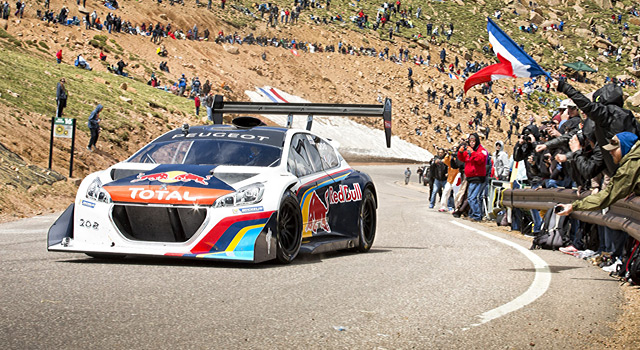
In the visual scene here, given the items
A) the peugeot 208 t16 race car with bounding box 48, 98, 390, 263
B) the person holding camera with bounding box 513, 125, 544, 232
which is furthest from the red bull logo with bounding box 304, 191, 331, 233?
the person holding camera with bounding box 513, 125, 544, 232

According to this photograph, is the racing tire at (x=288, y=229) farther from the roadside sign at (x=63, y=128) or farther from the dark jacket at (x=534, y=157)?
the roadside sign at (x=63, y=128)

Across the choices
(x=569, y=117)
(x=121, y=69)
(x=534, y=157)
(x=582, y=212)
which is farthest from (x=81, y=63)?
(x=582, y=212)

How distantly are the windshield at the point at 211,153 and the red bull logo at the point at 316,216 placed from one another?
0.60m

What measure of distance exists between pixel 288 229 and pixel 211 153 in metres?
1.22

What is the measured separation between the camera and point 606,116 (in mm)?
7855

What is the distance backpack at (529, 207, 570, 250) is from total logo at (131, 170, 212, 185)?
17.4 ft

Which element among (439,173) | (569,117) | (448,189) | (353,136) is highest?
(569,117)

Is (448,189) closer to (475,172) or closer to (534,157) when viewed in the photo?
(475,172)

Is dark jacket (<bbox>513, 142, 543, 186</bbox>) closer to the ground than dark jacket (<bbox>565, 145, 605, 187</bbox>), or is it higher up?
closer to the ground

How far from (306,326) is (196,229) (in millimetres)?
2570

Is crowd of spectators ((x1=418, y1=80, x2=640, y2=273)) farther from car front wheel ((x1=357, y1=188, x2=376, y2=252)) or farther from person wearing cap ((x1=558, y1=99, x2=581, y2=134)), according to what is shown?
car front wheel ((x1=357, y1=188, x2=376, y2=252))

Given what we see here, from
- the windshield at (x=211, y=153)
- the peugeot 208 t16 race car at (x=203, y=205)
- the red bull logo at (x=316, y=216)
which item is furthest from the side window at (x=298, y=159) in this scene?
the red bull logo at (x=316, y=216)

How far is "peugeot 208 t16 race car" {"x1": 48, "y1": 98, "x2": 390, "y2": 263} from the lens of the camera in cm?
703

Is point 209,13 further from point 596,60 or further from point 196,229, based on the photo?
point 196,229
